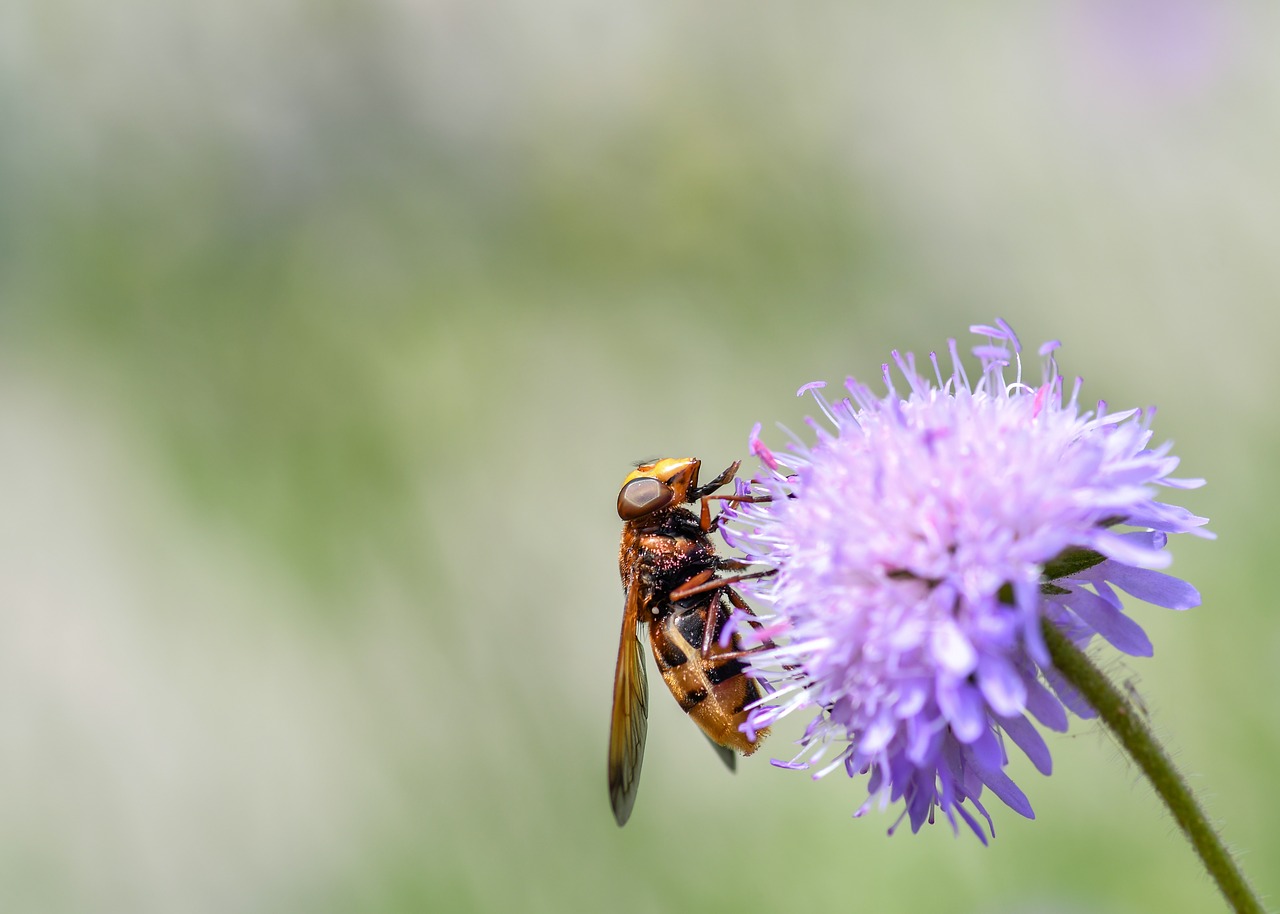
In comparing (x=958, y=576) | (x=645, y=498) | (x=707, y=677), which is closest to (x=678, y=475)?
(x=645, y=498)

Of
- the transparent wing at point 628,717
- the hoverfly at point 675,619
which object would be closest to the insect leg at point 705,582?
the hoverfly at point 675,619

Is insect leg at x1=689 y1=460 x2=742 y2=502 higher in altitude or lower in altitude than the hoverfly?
higher

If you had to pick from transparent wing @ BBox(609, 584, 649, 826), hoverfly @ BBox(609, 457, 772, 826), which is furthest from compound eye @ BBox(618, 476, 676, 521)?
transparent wing @ BBox(609, 584, 649, 826)

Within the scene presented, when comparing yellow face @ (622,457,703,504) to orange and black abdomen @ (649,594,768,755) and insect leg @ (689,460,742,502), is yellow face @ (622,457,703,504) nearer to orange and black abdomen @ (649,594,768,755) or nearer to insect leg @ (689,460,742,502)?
insect leg @ (689,460,742,502)

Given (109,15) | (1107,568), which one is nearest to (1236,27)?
(1107,568)

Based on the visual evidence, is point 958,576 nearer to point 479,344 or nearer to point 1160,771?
point 1160,771

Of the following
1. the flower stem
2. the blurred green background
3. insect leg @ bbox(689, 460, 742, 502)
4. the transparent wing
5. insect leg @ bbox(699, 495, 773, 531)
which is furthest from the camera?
the blurred green background

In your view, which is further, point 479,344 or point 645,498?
point 479,344

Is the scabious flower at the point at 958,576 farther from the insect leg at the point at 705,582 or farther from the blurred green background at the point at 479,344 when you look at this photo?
the blurred green background at the point at 479,344
